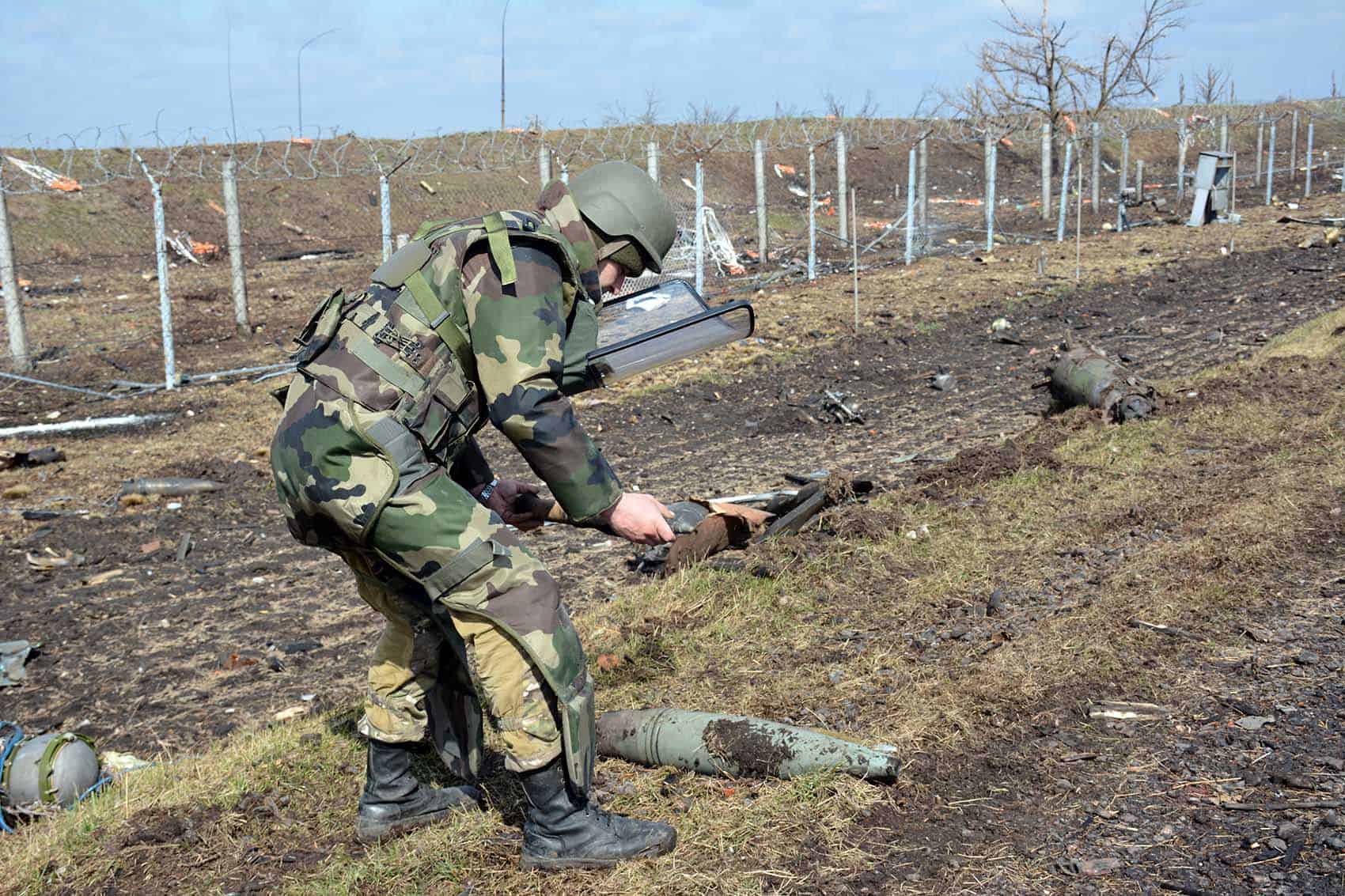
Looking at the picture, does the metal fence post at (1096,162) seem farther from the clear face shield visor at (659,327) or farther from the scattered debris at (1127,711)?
the clear face shield visor at (659,327)

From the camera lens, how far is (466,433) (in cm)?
291

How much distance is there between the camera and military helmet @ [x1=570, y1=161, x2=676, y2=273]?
290 cm

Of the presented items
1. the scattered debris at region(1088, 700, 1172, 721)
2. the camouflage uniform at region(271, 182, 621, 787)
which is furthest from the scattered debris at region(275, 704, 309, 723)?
the scattered debris at region(1088, 700, 1172, 721)

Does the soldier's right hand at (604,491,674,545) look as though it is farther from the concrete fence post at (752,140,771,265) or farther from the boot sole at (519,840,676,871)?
the concrete fence post at (752,140,771,265)

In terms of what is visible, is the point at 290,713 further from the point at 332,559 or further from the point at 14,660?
the point at 332,559

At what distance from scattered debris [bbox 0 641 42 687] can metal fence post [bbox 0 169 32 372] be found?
788 cm

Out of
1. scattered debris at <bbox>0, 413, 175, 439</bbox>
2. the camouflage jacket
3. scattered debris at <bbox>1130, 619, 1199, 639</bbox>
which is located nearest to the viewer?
the camouflage jacket

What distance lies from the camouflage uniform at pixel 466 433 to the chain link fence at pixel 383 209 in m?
8.61

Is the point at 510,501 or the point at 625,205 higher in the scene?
the point at 625,205

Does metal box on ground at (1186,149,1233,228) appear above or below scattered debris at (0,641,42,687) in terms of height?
above

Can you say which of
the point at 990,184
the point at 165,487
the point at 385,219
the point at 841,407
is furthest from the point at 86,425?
the point at 990,184

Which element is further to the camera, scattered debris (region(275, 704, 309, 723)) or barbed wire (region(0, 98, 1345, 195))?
barbed wire (region(0, 98, 1345, 195))

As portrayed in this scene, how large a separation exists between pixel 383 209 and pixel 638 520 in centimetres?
968

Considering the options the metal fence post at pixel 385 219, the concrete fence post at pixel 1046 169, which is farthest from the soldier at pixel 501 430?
the concrete fence post at pixel 1046 169
